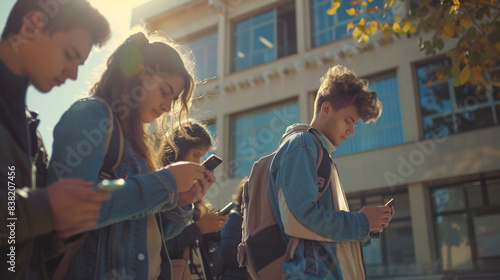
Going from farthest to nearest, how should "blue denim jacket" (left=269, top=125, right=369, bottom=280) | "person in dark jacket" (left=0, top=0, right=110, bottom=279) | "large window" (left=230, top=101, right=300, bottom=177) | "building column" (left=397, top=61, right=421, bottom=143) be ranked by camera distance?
"large window" (left=230, top=101, right=300, bottom=177) → "building column" (left=397, top=61, right=421, bottom=143) → "blue denim jacket" (left=269, top=125, right=369, bottom=280) → "person in dark jacket" (left=0, top=0, right=110, bottom=279)

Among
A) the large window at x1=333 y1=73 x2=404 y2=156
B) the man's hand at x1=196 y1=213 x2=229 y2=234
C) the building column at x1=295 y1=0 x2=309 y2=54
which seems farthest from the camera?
the building column at x1=295 y1=0 x2=309 y2=54

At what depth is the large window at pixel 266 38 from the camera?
16.0 meters

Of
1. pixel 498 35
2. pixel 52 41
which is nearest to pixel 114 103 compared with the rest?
pixel 52 41

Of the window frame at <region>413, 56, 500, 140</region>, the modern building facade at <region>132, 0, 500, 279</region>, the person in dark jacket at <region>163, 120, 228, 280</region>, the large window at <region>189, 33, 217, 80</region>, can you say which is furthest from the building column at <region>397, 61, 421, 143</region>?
the person in dark jacket at <region>163, 120, 228, 280</region>

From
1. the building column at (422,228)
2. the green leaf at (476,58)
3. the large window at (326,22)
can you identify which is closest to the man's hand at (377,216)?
the green leaf at (476,58)

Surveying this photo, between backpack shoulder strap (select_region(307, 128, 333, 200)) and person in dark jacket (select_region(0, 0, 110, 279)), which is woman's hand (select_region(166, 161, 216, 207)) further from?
backpack shoulder strap (select_region(307, 128, 333, 200))

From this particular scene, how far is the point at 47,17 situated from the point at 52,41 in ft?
0.26

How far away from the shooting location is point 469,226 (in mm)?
11148

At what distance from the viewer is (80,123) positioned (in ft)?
4.91

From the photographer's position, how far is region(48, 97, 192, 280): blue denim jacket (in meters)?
1.35

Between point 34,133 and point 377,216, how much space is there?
1.59 metres

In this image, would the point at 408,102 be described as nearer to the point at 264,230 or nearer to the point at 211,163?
the point at 264,230

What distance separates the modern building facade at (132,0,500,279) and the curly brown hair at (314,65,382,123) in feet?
18.8

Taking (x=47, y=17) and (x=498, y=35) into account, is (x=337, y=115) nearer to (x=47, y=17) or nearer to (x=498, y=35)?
(x=47, y=17)
